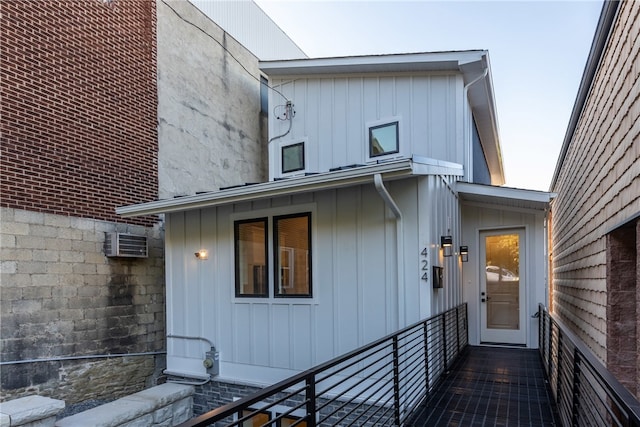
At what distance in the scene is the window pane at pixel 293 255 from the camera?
18.2ft

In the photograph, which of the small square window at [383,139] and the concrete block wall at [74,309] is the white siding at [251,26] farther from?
the concrete block wall at [74,309]

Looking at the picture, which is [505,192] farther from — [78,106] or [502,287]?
[78,106]

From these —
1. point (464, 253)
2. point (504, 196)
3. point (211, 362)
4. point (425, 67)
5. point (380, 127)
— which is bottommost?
point (211, 362)

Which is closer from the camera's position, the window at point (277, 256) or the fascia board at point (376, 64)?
the window at point (277, 256)

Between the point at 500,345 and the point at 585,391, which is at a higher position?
the point at 585,391

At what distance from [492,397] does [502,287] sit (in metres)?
3.41

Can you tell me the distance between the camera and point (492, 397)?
15.1 feet

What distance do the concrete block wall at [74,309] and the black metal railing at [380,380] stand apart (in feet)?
9.20

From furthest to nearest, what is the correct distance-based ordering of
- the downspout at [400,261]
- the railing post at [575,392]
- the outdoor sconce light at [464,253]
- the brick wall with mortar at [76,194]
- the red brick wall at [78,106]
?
1. the outdoor sconce light at [464,253]
2. the red brick wall at [78,106]
3. the brick wall with mortar at [76,194]
4. the downspout at [400,261]
5. the railing post at [575,392]

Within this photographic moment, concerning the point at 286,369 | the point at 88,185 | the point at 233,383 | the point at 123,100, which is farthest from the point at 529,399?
the point at 123,100

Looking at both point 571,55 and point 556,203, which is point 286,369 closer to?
point 556,203

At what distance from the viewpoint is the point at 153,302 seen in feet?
26.7

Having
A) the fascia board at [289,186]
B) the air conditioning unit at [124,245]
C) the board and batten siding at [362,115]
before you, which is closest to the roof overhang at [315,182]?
the fascia board at [289,186]

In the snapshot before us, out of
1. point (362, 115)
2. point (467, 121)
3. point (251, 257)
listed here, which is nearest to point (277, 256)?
point (251, 257)
